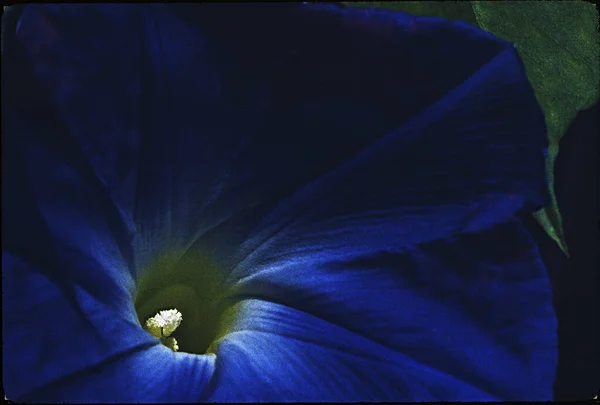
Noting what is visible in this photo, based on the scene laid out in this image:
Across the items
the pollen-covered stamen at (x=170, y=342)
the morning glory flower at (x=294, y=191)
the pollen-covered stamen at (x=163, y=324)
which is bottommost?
the pollen-covered stamen at (x=170, y=342)

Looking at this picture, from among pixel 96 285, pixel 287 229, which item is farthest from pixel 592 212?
pixel 96 285

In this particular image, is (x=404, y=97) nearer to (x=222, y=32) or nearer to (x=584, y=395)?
(x=222, y=32)

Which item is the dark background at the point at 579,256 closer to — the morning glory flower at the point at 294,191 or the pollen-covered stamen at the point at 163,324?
the morning glory flower at the point at 294,191

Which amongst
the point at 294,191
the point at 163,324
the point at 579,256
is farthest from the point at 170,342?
the point at 579,256

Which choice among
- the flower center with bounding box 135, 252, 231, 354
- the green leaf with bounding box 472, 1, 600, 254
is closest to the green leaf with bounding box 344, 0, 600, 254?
the green leaf with bounding box 472, 1, 600, 254

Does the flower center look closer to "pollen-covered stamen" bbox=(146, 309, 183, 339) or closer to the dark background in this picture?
"pollen-covered stamen" bbox=(146, 309, 183, 339)

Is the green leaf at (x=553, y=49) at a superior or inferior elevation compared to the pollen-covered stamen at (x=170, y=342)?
superior

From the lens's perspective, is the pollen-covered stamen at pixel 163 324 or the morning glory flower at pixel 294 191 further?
the pollen-covered stamen at pixel 163 324

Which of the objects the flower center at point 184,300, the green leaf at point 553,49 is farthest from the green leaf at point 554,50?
the flower center at point 184,300
